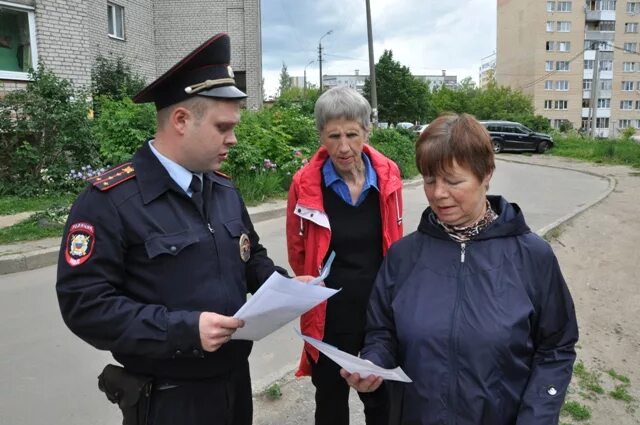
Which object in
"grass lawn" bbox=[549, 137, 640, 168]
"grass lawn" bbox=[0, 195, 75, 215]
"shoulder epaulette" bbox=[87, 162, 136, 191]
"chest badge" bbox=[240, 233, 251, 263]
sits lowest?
"grass lawn" bbox=[0, 195, 75, 215]

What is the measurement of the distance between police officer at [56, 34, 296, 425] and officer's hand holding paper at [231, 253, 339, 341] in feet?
0.24

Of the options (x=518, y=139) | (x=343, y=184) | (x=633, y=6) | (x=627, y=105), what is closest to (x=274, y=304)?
(x=343, y=184)

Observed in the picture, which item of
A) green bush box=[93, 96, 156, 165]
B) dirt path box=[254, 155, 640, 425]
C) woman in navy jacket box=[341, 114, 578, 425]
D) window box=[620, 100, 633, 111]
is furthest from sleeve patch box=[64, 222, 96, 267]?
window box=[620, 100, 633, 111]

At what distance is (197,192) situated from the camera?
1.75 meters

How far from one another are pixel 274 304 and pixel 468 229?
0.67 m

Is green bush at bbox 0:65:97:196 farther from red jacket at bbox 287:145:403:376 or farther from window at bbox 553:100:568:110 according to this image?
window at bbox 553:100:568:110

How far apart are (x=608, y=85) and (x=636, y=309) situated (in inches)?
3042

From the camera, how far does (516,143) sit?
2695 centimetres

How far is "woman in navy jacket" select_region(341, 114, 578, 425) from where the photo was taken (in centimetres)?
155

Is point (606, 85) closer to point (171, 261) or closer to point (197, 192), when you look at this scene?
point (197, 192)

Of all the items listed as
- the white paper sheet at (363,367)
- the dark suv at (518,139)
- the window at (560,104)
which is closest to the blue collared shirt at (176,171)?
the white paper sheet at (363,367)

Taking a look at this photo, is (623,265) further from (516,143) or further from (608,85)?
(608,85)

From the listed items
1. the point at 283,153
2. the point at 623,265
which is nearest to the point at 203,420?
the point at 623,265

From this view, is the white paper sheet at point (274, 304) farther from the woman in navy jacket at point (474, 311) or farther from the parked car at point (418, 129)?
the parked car at point (418, 129)
